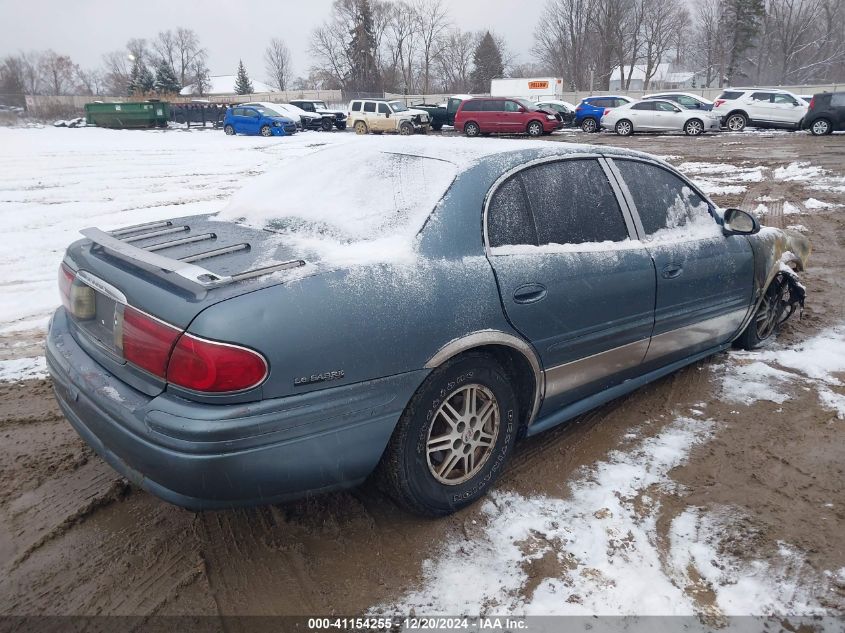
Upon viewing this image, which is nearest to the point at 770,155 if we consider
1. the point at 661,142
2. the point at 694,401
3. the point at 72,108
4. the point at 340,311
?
the point at 661,142

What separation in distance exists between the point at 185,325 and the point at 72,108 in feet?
188

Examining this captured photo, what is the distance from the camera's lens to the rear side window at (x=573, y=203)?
2871 millimetres

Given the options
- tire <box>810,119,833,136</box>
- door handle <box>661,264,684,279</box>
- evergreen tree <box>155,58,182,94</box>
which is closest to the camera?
door handle <box>661,264,684,279</box>

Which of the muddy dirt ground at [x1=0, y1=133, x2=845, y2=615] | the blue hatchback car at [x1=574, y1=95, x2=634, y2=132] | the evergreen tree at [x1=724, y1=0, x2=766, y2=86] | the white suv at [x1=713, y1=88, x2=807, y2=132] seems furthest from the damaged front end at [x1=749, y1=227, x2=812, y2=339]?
the evergreen tree at [x1=724, y1=0, x2=766, y2=86]

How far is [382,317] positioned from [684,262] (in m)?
2.12

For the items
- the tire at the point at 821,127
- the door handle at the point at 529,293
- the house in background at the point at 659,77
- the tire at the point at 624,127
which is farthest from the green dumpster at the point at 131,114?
the house in background at the point at 659,77

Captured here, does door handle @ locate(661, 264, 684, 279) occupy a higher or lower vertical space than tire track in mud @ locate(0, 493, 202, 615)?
higher

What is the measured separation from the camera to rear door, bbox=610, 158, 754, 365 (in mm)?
3350

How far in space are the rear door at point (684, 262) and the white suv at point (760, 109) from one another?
2428 cm

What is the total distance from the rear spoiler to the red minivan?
24007mm

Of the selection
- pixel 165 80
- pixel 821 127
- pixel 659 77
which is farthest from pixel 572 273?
pixel 659 77

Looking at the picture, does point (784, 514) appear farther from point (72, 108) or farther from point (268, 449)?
point (72, 108)

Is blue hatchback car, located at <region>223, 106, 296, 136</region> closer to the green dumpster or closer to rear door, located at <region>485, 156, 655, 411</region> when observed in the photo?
the green dumpster

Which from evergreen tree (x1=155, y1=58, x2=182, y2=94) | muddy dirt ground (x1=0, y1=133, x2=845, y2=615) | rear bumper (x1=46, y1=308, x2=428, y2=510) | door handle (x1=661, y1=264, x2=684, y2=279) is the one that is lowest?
muddy dirt ground (x1=0, y1=133, x2=845, y2=615)
